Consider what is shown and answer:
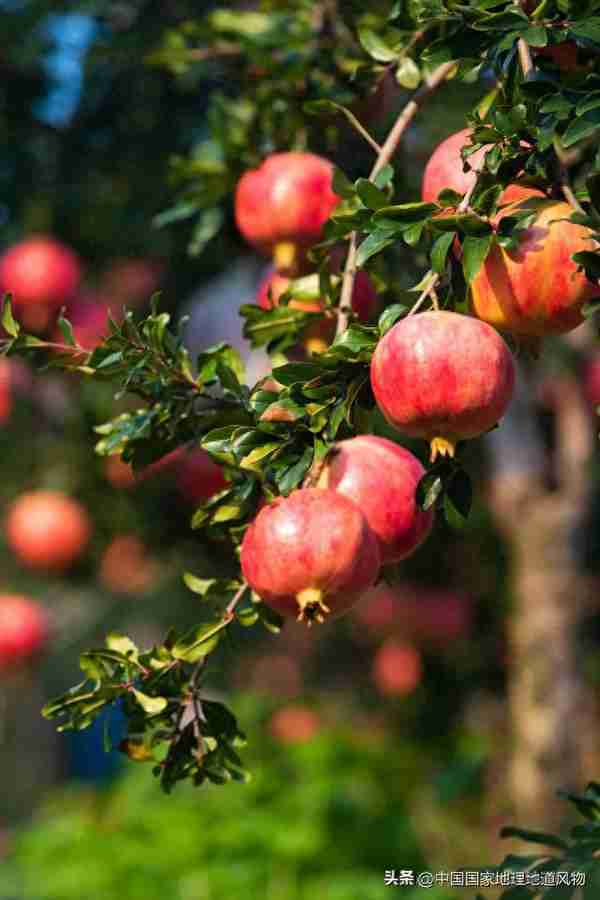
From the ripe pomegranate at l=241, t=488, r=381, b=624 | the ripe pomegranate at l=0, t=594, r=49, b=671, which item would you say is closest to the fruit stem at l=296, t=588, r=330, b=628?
the ripe pomegranate at l=241, t=488, r=381, b=624

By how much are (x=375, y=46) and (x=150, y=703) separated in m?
0.67

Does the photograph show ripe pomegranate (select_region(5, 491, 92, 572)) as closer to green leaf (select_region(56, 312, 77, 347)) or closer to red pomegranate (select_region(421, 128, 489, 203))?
green leaf (select_region(56, 312, 77, 347))

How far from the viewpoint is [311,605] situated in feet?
3.13

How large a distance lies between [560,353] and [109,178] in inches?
47.3

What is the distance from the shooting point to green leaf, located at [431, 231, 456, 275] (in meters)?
0.90

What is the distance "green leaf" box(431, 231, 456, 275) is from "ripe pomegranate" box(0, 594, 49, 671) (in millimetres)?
2797

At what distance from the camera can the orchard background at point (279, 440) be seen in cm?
97

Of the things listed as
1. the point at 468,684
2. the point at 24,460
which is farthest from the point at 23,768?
the point at 24,460

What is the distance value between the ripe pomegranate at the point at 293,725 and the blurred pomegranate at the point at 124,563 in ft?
2.98

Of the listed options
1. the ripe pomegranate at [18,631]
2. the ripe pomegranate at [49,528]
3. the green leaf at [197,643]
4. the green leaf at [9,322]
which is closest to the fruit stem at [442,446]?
the green leaf at [197,643]

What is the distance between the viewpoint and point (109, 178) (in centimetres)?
275

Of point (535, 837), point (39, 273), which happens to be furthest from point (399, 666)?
point (535, 837)

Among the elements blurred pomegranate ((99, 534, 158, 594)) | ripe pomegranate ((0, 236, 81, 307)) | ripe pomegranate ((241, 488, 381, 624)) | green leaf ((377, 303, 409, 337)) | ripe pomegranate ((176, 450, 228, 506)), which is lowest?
blurred pomegranate ((99, 534, 158, 594))

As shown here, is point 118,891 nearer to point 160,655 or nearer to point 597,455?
point 597,455
